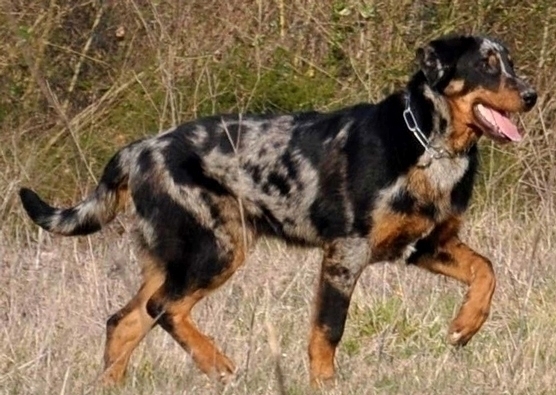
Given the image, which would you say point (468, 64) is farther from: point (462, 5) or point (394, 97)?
point (462, 5)

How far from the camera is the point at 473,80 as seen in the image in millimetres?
7520

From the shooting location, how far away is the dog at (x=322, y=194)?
24.2 feet

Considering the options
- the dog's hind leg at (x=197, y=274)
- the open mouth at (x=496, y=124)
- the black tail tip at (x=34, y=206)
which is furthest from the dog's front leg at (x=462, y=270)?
the black tail tip at (x=34, y=206)

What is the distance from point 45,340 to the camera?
7.28 meters

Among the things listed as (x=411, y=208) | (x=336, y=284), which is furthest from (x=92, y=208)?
(x=411, y=208)

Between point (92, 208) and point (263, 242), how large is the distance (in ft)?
5.12

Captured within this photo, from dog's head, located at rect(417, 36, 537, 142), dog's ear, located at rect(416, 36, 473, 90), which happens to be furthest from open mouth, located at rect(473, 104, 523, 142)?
dog's ear, located at rect(416, 36, 473, 90)

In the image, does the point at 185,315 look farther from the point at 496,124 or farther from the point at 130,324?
the point at 496,124

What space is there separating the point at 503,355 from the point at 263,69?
19.3 feet

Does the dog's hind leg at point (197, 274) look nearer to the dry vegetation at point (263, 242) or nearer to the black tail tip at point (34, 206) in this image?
the dry vegetation at point (263, 242)

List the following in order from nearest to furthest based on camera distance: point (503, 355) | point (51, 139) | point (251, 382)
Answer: point (251, 382) < point (503, 355) < point (51, 139)

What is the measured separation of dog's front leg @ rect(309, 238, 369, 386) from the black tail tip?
5.37ft

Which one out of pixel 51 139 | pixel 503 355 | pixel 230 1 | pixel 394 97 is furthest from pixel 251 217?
pixel 230 1

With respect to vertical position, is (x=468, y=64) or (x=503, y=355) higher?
(x=468, y=64)
